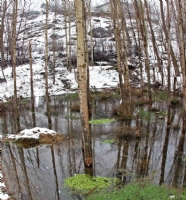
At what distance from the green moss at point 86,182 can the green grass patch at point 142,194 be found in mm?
574

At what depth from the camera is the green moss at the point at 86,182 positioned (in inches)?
269

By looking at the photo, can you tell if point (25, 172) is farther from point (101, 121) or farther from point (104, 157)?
point (101, 121)

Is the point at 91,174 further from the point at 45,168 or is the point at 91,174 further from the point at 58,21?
the point at 58,21

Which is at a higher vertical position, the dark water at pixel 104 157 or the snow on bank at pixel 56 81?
the snow on bank at pixel 56 81

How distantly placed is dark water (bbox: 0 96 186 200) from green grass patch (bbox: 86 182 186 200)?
921mm

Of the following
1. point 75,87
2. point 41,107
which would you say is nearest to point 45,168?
point 41,107

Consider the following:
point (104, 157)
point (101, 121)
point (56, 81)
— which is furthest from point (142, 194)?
point (56, 81)

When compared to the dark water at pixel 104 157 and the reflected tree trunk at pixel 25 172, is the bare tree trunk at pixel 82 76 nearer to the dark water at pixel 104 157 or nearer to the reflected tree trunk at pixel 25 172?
the dark water at pixel 104 157

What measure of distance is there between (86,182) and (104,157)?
2.13 meters

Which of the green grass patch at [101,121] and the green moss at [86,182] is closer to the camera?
the green moss at [86,182]

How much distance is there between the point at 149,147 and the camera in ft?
32.9

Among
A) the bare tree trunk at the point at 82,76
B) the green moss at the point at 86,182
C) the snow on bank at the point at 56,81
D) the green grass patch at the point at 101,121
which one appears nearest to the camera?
the green moss at the point at 86,182

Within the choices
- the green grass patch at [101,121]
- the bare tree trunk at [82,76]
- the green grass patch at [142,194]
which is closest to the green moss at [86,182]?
the green grass patch at [142,194]

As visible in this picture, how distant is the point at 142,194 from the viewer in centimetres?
573
